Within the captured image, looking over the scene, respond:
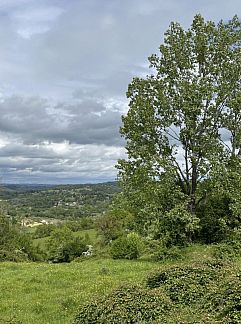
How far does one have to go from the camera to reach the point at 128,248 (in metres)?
31.3

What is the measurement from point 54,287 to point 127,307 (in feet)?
33.7

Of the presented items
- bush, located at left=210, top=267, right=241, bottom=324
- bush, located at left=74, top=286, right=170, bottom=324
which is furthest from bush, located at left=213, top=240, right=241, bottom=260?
bush, located at left=210, top=267, right=241, bottom=324

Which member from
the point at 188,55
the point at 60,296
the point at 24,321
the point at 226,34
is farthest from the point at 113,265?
the point at 226,34

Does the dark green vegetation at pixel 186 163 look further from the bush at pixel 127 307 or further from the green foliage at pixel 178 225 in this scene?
the bush at pixel 127 307

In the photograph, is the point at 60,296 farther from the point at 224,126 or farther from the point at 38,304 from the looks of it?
the point at 224,126

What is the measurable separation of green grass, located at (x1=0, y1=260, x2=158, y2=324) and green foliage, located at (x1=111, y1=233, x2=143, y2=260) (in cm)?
387

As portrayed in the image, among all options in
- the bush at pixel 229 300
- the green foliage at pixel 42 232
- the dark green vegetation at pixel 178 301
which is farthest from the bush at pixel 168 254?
the green foliage at pixel 42 232

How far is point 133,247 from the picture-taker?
31.3 metres

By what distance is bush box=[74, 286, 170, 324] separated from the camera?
35.6ft

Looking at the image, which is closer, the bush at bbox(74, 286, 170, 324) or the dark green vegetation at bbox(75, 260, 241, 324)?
the dark green vegetation at bbox(75, 260, 241, 324)

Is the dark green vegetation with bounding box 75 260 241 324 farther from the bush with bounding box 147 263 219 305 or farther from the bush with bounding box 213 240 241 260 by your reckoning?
the bush with bounding box 213 240 241 260

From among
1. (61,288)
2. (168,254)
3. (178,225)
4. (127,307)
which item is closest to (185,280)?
(127,307)

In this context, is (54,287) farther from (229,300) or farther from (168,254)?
(229,300)

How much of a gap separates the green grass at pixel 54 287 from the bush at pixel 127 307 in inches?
116
